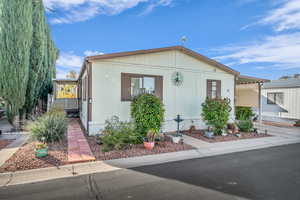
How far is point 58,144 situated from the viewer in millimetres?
6000

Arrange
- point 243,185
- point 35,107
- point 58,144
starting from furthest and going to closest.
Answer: point 35,107 → point 58,144 → point 243,185

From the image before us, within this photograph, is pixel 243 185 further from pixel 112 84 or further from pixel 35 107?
pixel 35 107

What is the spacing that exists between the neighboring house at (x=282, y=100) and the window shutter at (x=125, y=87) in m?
14.4

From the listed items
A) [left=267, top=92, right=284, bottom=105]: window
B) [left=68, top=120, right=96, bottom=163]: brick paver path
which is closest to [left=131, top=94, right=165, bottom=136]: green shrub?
[left=68, top=120, right=96, bottom=163]: brick paver path

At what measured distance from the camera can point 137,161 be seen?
15.6 ft

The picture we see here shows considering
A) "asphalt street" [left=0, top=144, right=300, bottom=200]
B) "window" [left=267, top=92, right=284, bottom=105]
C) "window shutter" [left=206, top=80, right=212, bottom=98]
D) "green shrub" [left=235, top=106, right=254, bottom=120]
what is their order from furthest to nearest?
"window" [left=267, top=92, right=284, bottom=105], "green shrub" [left=235, top=106, right=254, bottom=120], "window shutter" [left=206, top=80, right=212, bottom=98], "asphalt street" [left=0, top=144, right=300, bottom=200]

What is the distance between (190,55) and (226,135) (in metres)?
4.72

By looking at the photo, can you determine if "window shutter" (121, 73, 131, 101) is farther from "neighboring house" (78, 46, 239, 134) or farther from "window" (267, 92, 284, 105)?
"window" (267, 92, 284, 105)

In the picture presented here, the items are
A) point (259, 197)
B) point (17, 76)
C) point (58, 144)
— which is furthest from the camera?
point (17, 76)

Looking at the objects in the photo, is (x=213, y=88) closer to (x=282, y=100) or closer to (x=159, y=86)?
(x=159, y=86)

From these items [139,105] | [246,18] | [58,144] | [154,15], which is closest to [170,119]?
[139,105]

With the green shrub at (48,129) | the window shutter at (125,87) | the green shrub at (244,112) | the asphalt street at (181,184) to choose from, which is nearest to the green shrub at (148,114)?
the window shutter at (125,87)

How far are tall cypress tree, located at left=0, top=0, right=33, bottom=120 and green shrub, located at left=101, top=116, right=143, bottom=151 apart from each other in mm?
5836

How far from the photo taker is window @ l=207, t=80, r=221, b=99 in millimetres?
9711
